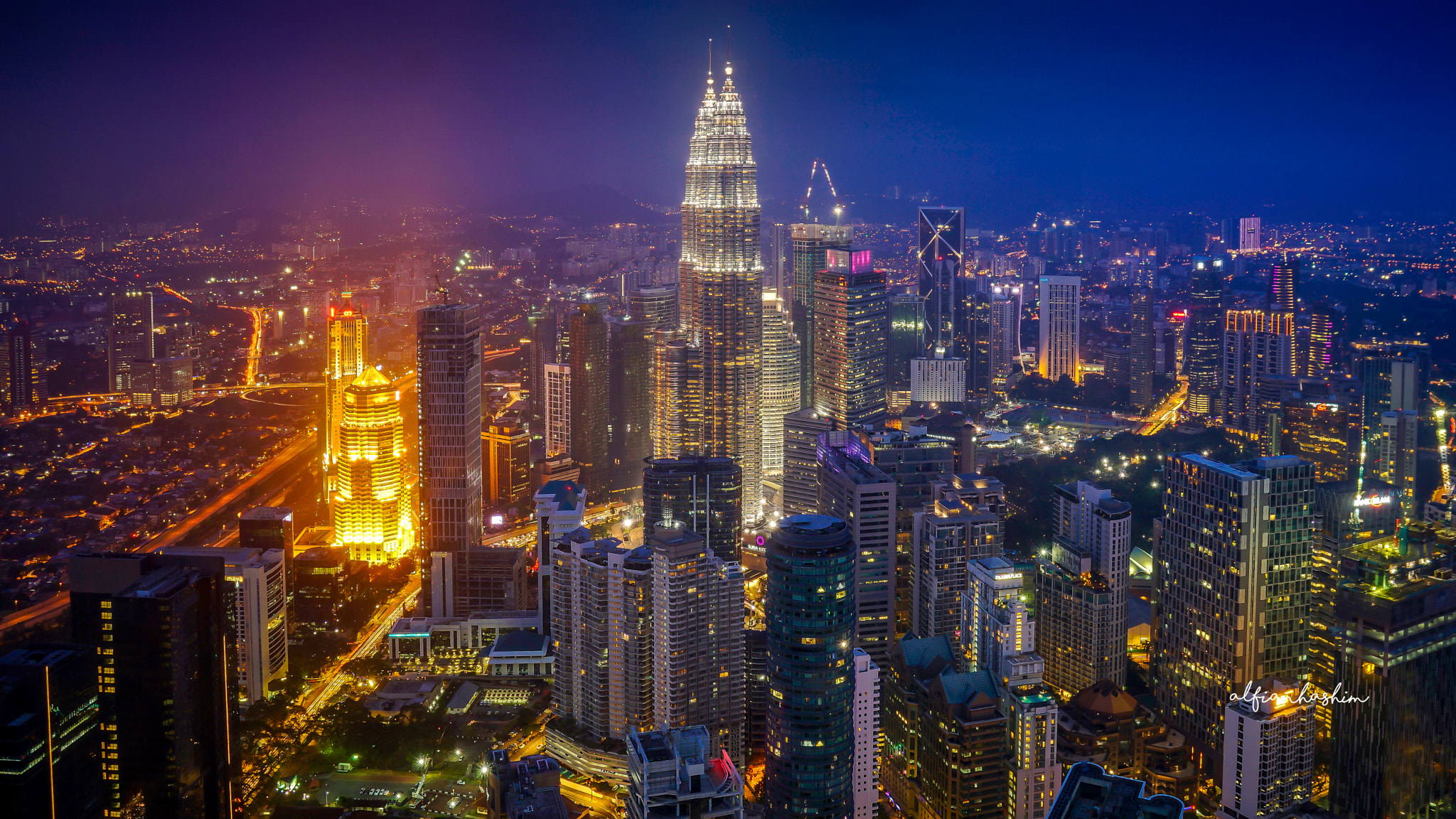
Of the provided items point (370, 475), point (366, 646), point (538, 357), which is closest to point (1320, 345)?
point (538, 357)

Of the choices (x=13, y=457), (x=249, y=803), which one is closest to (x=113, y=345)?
(x=13, y=457)

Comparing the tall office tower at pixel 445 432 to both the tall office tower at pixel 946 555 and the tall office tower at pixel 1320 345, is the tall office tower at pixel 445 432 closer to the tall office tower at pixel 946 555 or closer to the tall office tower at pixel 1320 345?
the tall office tower at pixel 946 555

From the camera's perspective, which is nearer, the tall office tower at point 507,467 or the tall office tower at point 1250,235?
the tall office tower at point 507,467

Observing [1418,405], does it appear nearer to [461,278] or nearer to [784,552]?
[784,552]

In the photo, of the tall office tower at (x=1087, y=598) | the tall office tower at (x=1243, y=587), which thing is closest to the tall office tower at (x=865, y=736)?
the tall office tower at (x=1087, y=598)

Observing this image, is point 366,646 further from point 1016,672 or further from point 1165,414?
point 1165,414

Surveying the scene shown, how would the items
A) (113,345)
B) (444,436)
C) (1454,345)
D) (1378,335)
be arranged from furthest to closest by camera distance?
(1378,335)
(1454,345)
(444,436)
(113,345)
